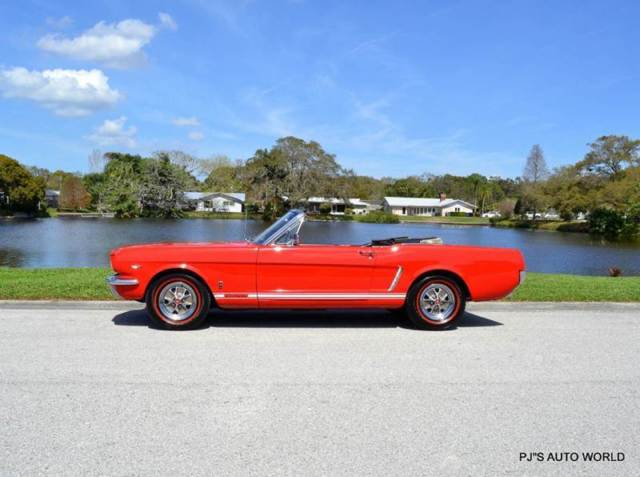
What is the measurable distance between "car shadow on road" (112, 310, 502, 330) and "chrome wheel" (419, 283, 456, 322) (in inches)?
12.9

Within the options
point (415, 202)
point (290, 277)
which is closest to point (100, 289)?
point (290, 277)

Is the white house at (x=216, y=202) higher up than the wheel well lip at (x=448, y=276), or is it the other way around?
the white house at (x=216, y=202)

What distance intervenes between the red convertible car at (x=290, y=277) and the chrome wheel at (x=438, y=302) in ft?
0.04

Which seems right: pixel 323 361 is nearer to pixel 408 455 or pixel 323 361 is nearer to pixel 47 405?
pixel 408 455

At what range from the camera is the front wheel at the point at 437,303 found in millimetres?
6859

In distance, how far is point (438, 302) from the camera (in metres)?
6.91

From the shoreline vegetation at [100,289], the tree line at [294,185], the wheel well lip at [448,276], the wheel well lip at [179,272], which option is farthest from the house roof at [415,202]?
the wheel well lip at [179,272]

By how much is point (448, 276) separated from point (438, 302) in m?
0.37

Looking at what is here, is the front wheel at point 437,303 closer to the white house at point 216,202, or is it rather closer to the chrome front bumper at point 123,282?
the chrome front bumper at point 123,282

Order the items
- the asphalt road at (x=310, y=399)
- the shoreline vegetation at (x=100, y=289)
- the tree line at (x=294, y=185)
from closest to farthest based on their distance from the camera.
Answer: the asphalt road at (x=310, y=399)
the shoreline vegetation at (x=100, y=289)
the tree line at (x=294, y=185)

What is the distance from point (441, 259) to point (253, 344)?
8.74 ft

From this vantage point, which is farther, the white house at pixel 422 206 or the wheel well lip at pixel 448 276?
the white house at pixel 422 206

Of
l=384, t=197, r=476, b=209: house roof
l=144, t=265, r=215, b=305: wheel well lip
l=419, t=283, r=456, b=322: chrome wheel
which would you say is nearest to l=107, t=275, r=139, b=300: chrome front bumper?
l=144, t=265, r=215, b=305: wheel well lip

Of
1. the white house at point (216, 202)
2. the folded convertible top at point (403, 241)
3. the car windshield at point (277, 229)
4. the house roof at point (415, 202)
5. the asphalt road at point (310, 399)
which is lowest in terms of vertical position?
the asphalt road at point (310, 399)
